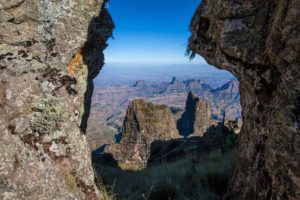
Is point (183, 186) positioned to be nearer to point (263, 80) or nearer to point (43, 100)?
point (263, 80)

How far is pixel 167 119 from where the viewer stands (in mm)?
50000

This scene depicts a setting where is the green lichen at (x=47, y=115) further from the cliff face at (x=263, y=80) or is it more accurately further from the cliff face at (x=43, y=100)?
the cliff face at (x=263, y=80)

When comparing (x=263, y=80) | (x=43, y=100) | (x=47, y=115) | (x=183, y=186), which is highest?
(x=263, y=80)

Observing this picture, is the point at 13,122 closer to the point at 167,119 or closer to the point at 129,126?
the point at 129,126

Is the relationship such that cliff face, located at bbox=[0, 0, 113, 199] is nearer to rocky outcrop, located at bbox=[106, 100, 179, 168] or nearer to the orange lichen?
the orange lichen

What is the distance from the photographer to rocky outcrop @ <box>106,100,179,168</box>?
41.4 meters

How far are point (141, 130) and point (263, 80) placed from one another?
39632 mm

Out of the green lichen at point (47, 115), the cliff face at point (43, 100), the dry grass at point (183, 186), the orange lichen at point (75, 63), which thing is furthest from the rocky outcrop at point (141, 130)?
the green lichen at point (47, 115)

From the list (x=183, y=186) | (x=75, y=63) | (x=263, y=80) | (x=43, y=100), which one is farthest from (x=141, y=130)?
(x=263, y=80)

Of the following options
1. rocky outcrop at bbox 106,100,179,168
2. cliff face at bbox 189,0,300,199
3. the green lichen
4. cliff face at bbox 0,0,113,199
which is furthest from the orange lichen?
rocky outcrop at bbox 106,100,179,168

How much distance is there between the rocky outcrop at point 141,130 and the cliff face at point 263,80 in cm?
3367

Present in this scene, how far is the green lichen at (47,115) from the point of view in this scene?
6211mm

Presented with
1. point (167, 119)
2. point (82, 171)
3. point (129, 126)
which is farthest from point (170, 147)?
point (82, 171)

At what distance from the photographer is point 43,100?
644 centimetres
